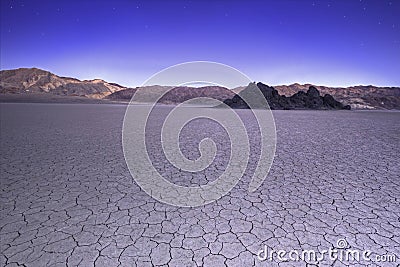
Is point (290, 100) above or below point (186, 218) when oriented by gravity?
above

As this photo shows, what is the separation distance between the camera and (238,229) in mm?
2389

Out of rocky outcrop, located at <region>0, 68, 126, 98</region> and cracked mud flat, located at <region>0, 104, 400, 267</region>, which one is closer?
cracked mud flat, located at <region>0, 104, 400, 267</region>

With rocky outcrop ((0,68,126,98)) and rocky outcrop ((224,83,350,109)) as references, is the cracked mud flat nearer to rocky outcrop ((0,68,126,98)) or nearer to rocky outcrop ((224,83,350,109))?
rocky outcrop ((224,83,350,109))

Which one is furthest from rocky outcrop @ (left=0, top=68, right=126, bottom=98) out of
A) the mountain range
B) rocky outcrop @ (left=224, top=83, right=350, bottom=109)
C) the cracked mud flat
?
the cracked mud flat

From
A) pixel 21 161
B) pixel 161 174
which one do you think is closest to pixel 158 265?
pixel 161 174

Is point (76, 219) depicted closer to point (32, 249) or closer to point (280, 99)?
point (32, 249)

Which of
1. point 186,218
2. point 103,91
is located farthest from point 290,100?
point 103,91

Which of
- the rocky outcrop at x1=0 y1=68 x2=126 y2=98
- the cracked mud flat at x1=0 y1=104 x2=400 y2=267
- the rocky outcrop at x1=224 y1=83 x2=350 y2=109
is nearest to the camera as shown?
the cracked mud flat at x1=0 y1=104 x2=400 y2=267

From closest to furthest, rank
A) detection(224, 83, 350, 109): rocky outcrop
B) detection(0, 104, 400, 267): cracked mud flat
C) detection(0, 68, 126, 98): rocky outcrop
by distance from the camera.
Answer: detection(0, 104, 400, 267): cracked mud flat
detection(224, 83, 350, 109): rocky outcrop
detection(0, 68, 126, 98): rocky outcrop

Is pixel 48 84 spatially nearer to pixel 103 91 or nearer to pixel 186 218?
pixel 103 91

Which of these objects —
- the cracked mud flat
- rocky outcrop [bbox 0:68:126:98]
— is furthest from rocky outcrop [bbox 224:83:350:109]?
rocky outcrop [bbox 0:68:126:98]

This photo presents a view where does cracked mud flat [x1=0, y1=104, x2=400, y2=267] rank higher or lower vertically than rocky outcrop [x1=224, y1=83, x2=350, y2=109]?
lower

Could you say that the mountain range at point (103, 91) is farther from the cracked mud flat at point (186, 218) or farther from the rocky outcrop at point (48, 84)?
the cracked mud flat at point (186, 218)

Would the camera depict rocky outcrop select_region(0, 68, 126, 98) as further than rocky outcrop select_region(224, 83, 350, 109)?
Yes
